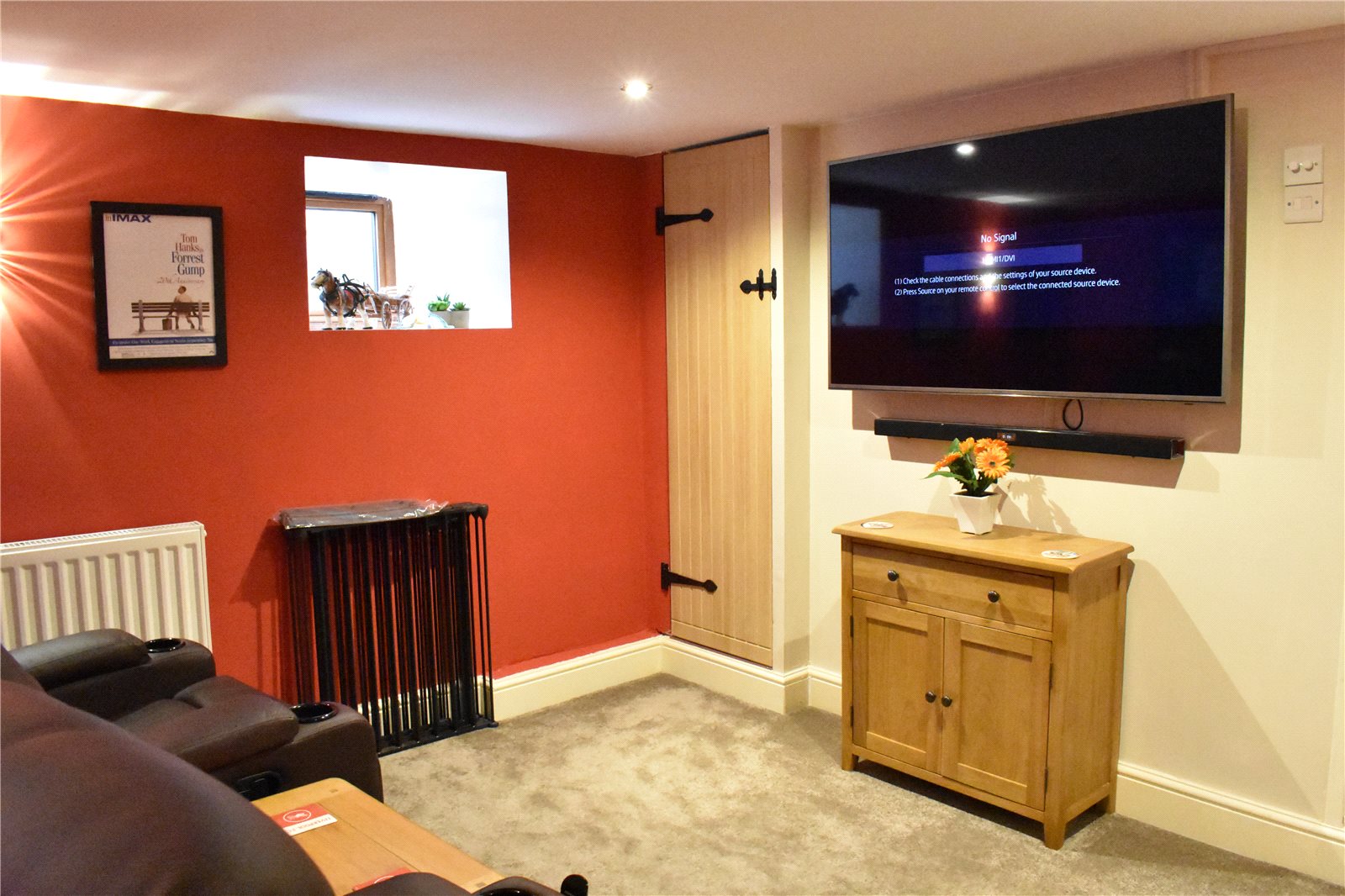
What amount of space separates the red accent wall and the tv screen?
1110mm

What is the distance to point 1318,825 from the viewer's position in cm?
272

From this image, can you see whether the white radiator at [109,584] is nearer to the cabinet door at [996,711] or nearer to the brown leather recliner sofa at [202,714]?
the brown leather recliner sofa at [202,714]

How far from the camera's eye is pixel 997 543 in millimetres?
3023

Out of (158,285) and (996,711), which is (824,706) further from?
(158,285)

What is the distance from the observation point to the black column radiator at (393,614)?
11.4ft

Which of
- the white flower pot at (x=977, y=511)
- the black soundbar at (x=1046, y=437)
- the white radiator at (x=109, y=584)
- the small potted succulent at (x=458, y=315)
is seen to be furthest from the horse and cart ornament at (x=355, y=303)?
the white flower pot at (x=977, y=511)

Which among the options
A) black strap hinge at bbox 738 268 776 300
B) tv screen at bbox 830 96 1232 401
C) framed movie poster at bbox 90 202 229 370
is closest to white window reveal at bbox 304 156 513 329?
framed movie poster at bbox 90 202 229 370

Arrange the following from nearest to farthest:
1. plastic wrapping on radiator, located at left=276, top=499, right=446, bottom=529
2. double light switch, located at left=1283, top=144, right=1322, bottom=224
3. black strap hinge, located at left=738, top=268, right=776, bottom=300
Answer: double light switch, located at left=1283, top=144, right=1322, bottom=224 → plastic wrapping on radiator, located at left=276, top=499, right=446, bottom=529 → black strap hinge, located at left=738, top=268, right=776, bottom=300

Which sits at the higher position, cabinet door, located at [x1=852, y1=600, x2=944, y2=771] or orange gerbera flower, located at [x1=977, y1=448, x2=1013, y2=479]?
orange gerbera flower, located at [x1=977, y1=448, x2=1013, y2=479]

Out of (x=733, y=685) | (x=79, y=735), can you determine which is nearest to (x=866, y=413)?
(x=733, y=685)

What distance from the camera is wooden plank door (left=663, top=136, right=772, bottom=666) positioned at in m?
3.93

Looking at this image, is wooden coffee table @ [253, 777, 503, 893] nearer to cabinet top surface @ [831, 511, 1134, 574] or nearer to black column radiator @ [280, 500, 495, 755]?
black column radiator @ [280, 500, 495, 755]

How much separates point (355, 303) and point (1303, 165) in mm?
2929

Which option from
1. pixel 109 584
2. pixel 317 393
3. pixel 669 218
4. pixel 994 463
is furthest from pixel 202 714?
pixel 669 218
